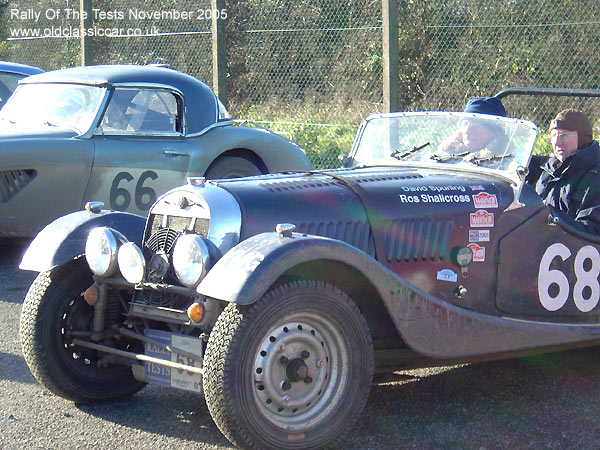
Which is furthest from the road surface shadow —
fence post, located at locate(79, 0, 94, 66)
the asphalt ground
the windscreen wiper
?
fence post, located at locate(79, 0, 94, 66)

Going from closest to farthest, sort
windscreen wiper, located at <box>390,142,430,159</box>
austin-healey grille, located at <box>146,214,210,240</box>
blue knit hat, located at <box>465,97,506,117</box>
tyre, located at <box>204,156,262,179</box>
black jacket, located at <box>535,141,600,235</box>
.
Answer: austin-healey grille, located at <box>146,214,210,240</box> < black jacket, located at <box>535,141,600,235</box> < windscreen wiper, located at <box>390,142,430,159</box> < blue knit hat, located at <box>465,97,506,117</box> < tyre, located at <box>204,156,262,179</box>

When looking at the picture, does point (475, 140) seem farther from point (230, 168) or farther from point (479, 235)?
point (230, 168)

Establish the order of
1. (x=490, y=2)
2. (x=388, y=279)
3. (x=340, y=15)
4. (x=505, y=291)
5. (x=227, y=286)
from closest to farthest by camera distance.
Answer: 1. (x=227, y=286)
2. (x=388, y=279)
3. (x=505, y=291)
4. (x=490, y=2)
5. (x=340, y=15)

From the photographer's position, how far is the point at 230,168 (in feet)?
27.7

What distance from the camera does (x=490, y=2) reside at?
959 centimetres

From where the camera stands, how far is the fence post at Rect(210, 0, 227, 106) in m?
11.3

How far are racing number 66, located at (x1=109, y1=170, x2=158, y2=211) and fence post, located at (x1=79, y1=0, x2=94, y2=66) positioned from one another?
6.14m

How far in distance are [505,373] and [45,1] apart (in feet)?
43.8

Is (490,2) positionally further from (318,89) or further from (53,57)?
(53,57)

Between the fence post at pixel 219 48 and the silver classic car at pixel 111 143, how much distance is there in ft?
9.43

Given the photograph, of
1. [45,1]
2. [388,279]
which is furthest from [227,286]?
[45,1]

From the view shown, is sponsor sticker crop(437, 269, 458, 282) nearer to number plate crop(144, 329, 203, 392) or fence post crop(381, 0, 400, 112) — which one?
number plate crop(144, 329, 203, 392)

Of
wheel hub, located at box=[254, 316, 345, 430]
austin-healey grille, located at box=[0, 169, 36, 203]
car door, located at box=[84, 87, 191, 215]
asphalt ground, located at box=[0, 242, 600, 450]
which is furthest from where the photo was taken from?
car door, located at box=[84, 87, 191, 215]

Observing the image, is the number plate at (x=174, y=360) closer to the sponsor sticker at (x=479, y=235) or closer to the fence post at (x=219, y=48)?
the sponsor sticker at (x=479, y=235)
